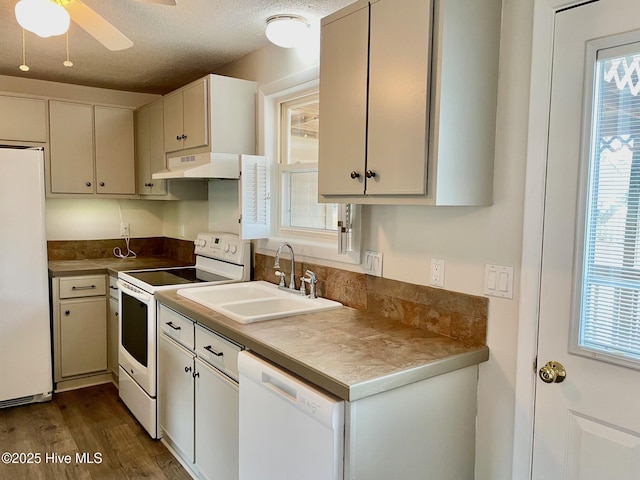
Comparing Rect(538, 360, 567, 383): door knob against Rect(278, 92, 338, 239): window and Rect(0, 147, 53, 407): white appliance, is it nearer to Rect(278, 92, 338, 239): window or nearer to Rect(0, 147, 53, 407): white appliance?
Rect(278, 92, 338, 239): window

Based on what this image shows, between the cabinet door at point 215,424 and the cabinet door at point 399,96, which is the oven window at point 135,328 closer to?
the cabinet door at point 215,424

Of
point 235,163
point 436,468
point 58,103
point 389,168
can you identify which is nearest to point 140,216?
point 58,103

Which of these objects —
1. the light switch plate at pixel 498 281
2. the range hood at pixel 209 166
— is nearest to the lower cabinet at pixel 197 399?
the range hood at pixel 209 166

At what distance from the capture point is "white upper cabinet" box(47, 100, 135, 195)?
11.8 feet

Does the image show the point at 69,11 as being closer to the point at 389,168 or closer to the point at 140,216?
the point at 389,168

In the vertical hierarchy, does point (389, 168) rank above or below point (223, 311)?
above

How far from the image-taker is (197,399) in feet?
7.48

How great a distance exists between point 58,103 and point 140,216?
1.15 m

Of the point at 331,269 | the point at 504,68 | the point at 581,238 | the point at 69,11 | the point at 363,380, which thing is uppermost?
the point at 69,11

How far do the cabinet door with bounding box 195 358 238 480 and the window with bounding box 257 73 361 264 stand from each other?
807 millimetres

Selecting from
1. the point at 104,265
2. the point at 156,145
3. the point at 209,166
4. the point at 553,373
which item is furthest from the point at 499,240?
the point at 104,265

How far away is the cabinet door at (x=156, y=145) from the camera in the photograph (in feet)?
11.4

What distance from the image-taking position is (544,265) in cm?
150

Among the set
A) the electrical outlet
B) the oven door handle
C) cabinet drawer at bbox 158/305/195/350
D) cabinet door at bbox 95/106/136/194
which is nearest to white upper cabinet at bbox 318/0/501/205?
the electrical outlet
